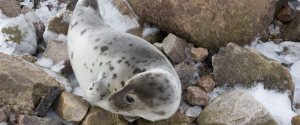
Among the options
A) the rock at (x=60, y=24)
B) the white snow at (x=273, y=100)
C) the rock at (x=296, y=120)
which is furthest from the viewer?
the rock at (x=60, y=24)

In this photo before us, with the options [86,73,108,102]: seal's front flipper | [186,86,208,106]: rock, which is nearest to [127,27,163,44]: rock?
[186,86,208,106]: rock

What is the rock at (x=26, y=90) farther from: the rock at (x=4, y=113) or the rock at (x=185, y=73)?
the rock at (x=185, y=73)

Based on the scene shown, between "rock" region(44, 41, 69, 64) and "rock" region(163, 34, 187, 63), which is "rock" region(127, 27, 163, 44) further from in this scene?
"rock" region(44, 41, 69, 64)

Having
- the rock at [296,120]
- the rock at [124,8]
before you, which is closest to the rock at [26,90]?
the rock at [124,8]

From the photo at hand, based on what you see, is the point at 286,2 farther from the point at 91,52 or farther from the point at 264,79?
the point at 91,52

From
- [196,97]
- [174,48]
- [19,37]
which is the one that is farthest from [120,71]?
[19,37]

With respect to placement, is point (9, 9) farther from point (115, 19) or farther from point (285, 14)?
point (285, 14)

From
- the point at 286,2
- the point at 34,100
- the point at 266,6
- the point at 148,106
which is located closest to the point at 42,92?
the point at 34,100

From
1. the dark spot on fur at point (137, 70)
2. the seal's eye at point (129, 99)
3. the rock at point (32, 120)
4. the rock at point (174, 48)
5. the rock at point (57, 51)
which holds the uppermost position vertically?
the seal's eye at point (129, 99)
